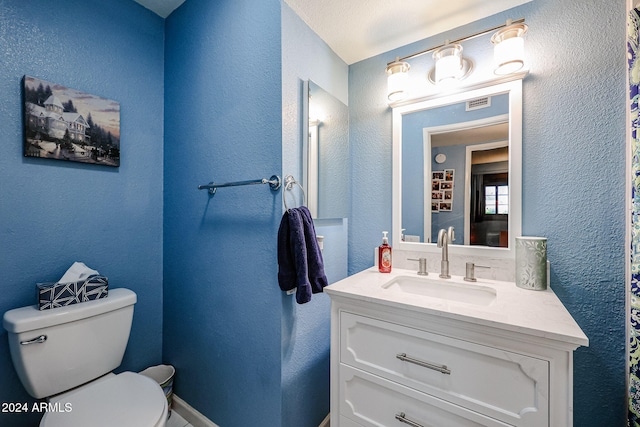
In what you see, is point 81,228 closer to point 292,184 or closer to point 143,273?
point 143,273

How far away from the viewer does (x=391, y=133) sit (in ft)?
4.95

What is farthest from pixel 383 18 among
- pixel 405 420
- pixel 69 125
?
pixel 405 420

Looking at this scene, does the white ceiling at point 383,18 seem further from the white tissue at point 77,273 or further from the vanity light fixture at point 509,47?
the white tissue at point 77,273

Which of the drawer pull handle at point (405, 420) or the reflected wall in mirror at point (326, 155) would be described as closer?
the drawer pull handle at point (405, 420)

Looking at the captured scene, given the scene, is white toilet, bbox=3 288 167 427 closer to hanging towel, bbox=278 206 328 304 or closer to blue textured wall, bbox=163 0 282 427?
blue textured wall, bbox=163 0 282 427

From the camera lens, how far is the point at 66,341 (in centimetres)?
108

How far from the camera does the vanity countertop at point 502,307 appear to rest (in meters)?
0.71

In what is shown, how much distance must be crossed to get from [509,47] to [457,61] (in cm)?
21

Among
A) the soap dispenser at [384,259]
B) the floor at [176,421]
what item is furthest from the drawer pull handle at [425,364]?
the floor at [176,421]

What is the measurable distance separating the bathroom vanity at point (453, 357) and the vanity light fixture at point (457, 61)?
1.00m

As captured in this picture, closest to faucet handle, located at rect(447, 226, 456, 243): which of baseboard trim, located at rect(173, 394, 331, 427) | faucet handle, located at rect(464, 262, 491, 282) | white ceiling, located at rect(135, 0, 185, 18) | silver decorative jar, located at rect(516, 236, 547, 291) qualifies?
faucet handle, located at rect(464, 262, 491, 282)

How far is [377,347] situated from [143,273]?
1.46m

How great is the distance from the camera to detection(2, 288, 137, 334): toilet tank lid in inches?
39.1

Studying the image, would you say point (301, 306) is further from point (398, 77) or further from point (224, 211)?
point (398, 77)
